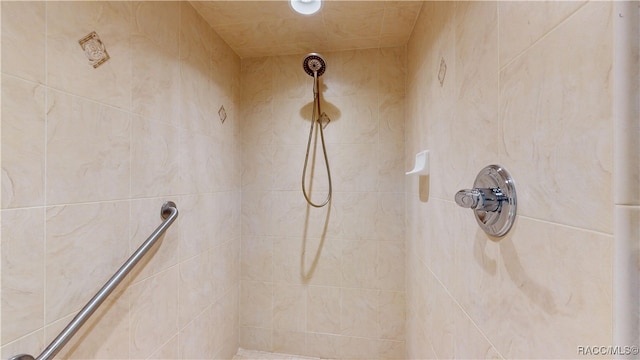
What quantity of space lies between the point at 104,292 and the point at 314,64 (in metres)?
1.36

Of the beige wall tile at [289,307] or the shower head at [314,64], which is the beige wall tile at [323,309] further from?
the shower head at [314,64]

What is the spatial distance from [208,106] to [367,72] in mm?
964

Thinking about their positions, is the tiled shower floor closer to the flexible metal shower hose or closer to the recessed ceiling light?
the flexible metal shower hose

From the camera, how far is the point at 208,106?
4.49 ft

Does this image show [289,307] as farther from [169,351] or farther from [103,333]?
[103,333]

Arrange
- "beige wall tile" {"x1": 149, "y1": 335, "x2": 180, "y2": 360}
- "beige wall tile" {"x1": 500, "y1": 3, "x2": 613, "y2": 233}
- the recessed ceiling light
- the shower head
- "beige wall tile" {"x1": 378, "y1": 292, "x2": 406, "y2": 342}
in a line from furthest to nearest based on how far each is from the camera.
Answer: "beige wall tile" {"x1": 378, "y1": 292, "x2": 406, "y2": 342}, the shower head, the recessed ceiling light, "beige wall tile" {"x1": 149, "y1": 335, "x2": 180, "y2": 360}, "beige wall tile" {"x1": 500, "y1": 3, "x2": 613, "y2": 233}

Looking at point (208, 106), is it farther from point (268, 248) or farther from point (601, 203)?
point (601, 203)

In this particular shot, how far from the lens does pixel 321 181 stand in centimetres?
165

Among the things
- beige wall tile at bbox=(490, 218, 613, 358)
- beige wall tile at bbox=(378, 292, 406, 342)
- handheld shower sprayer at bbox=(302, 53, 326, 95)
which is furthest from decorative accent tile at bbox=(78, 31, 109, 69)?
beige wall tile at bbox=(378, 292, 406, 342)

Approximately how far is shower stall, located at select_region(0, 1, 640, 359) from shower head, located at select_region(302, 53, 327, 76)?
0.02 m

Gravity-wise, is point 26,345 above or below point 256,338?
above

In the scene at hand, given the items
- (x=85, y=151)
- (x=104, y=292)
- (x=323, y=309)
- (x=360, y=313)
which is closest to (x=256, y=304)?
(x=323, y=309)

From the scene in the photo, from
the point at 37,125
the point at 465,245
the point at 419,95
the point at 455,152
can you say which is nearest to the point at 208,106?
the point at 37,125

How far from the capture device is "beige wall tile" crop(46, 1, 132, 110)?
0.67 meters
